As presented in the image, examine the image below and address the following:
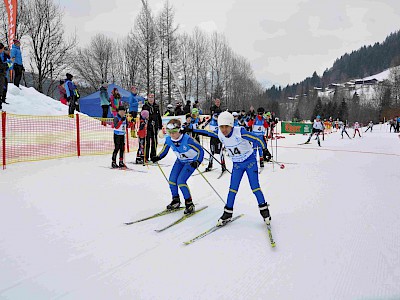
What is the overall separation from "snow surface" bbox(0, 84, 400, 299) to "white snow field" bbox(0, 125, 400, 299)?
0.5 inches

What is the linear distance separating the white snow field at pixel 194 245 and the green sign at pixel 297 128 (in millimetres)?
26622

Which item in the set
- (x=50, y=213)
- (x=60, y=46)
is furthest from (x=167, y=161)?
(x=60, y=46)

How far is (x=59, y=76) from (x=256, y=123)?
24103mm

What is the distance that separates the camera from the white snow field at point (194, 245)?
290 cm

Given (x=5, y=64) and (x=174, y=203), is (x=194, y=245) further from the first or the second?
(x=5, y=64)

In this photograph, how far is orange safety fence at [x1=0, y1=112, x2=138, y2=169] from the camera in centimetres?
959

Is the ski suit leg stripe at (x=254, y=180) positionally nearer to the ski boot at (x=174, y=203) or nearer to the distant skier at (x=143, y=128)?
the ski boot at (x=174, y=203)

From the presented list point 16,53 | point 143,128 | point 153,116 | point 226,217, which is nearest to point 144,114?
point 153,116

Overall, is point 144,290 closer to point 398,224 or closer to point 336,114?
point 398,224

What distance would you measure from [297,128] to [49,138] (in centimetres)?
2809

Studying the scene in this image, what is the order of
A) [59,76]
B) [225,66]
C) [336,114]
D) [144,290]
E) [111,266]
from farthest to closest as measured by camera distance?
1. [336,114]
2. [225,66]
3. [59,76]
4. [111,266]
5. [144,290]

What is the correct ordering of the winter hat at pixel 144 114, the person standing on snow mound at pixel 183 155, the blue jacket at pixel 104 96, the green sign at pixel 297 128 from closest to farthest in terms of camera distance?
the person standing on snow mound at pixel 183 155 → the winter hat at pixel 144 114 → the blue jacket at pixel 104 96 → the green sign at pixel 297 128

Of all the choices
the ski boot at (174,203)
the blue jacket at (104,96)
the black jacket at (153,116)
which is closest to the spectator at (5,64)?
the blue jacket at (104,96)

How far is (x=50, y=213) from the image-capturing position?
16.3 feet
